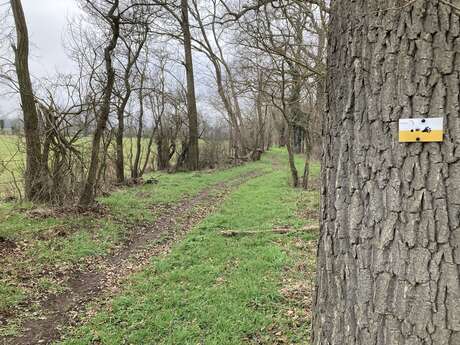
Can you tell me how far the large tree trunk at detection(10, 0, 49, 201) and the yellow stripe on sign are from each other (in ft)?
31.0

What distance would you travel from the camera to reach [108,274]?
6062 mm

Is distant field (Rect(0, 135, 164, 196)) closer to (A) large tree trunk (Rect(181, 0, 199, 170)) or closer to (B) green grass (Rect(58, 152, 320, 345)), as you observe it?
(B) green grass (Rect(58, 152, 320, 345))

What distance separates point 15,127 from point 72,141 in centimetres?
170

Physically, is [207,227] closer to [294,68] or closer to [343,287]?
[294,68]

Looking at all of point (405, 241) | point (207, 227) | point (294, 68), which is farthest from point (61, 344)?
point (294, 68)

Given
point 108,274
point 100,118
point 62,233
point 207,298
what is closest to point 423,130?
point 207,298

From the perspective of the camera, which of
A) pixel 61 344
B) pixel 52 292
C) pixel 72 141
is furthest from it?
pixel 72 141

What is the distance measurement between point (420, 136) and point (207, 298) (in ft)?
12.5

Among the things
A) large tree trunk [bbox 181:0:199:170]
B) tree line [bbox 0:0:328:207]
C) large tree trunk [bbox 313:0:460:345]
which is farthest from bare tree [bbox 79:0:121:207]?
large tree trunk [bbox 181:0:199:170]

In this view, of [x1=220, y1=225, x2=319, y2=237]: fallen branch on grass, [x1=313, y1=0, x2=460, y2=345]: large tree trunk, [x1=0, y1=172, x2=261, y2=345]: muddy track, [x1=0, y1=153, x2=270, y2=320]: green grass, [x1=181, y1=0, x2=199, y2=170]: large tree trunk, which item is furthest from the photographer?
[x1=181, y1=0, x2=199, y2=170]: large tree trunk

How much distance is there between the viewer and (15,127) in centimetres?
1000

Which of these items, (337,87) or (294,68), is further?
(294,68)

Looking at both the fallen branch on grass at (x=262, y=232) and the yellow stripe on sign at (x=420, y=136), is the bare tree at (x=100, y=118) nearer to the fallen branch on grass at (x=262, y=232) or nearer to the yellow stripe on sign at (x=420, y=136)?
the fallen branch on grass at (x=262, y=232)

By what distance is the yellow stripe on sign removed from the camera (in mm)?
1557
